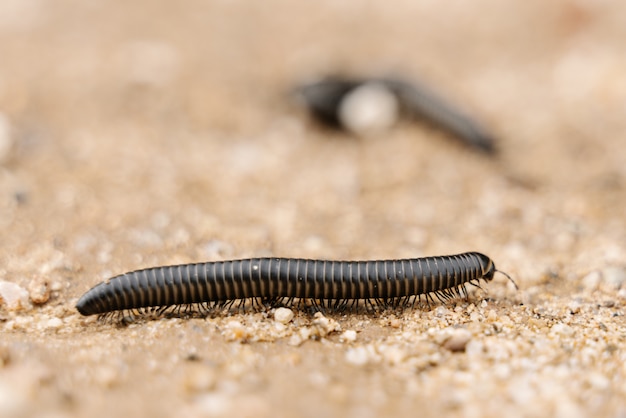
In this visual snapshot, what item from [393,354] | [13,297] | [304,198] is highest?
[304,198]

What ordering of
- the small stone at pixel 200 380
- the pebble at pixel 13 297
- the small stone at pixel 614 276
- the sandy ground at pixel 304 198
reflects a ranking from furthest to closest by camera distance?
the small stone at pixel 614 276 → the pebble at pixel 13 297 → the sandy ground at pixel 304 198 → the small stone at pixel 200 380

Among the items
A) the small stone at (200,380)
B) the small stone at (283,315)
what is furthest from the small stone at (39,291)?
the small stone at (283,315)

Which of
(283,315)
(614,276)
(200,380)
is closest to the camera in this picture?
(200,380)

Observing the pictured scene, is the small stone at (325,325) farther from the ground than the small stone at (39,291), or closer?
closer

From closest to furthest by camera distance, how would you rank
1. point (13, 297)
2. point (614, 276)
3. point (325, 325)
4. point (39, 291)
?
point (325, 325)
point (13, 297)
point (39, 291)
point (614, 276)

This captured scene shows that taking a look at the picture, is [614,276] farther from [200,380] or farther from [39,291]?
Answer: [39,291]

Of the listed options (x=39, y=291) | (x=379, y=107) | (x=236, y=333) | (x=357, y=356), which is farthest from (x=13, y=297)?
(x=379, y=107)

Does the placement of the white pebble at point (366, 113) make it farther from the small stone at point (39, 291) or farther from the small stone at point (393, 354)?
the small stone at point (39, 291)
